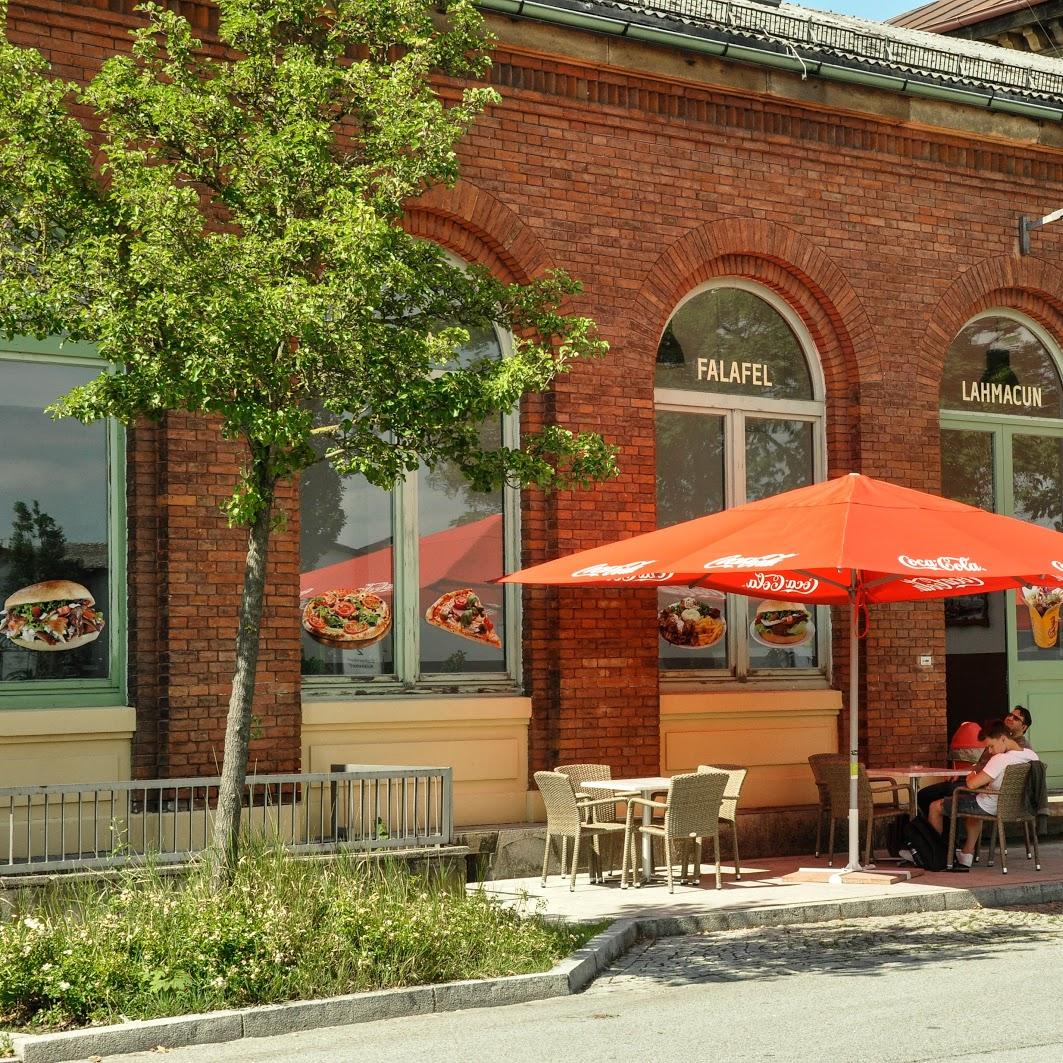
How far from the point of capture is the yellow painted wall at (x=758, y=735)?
1507cm

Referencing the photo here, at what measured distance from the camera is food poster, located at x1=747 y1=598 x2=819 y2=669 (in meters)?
15.9

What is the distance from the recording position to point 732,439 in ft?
51.9

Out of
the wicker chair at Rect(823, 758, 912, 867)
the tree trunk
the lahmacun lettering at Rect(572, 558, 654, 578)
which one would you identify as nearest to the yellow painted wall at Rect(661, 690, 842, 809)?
the wicker chair at Rect(823, 758, 912, 867)

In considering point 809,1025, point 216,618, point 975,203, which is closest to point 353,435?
point 216,618

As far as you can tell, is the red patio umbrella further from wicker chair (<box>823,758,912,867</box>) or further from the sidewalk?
the sidewalk

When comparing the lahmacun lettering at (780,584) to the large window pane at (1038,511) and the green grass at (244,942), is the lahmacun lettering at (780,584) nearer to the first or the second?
the green grass at (244,942)

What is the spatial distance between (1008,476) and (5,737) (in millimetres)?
10382

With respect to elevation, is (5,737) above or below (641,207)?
below

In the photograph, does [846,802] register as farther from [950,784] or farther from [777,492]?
[777,492]

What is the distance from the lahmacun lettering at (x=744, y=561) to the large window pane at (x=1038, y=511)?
22.0 ft

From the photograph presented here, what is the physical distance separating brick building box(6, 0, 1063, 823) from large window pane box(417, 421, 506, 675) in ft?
Answer: 0.09

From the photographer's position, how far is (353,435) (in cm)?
991

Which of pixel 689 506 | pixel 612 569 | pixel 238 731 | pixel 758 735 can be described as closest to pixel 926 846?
pixel 758 735

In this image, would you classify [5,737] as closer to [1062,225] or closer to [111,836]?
[111,836]
